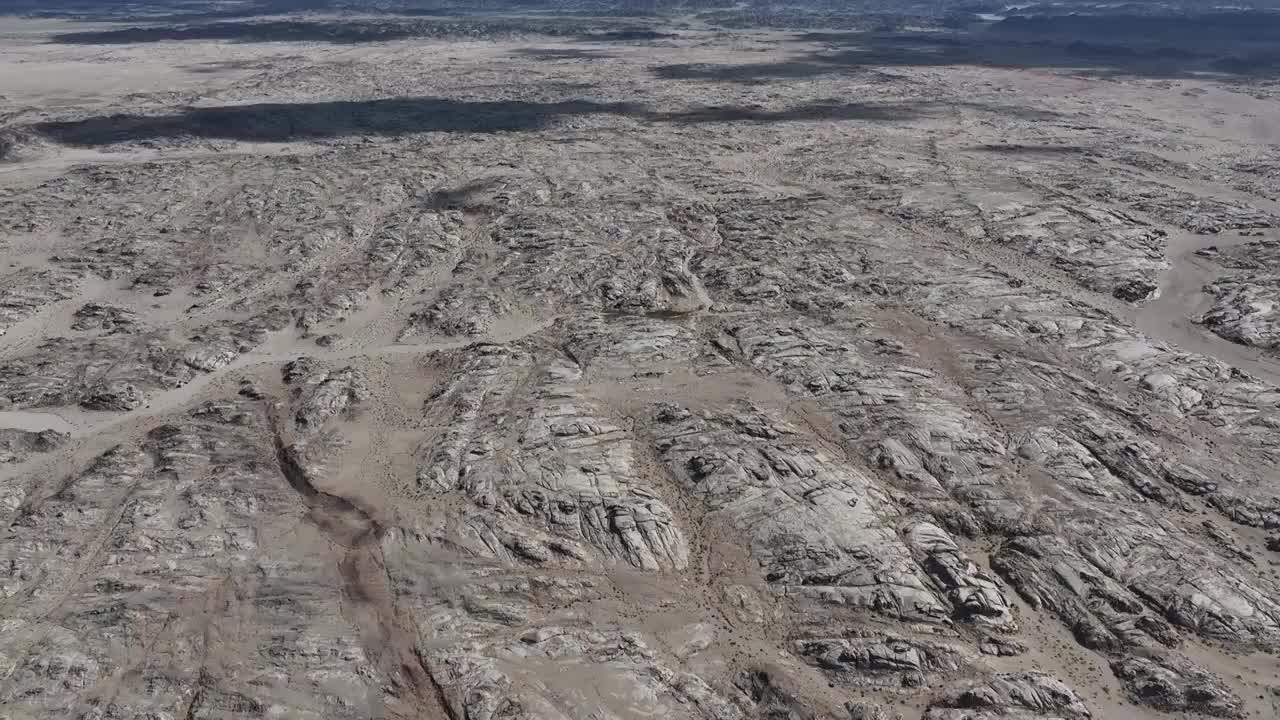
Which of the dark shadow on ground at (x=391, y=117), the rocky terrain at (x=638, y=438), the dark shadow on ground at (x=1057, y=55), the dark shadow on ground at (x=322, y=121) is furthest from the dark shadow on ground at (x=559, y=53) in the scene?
the rocky terrain at (x=638, y=438)

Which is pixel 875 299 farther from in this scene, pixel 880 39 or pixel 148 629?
pixel 880 39

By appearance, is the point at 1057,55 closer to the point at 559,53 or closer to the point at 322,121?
the point at 559,53

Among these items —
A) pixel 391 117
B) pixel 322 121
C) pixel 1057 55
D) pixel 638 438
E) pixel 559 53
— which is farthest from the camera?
pixel 559 53

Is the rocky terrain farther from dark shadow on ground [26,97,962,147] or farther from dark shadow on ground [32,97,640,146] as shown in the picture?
dark shadow on ground [26,97,962,147]

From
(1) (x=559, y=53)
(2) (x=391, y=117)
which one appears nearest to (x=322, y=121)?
(2) (x=391, y=117)

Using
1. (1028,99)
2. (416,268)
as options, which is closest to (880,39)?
(1028,99)

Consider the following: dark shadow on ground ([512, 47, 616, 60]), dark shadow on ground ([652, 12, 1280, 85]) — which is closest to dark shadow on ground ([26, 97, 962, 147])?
dark shadow on ground ([652, 12, 1280, 85])
